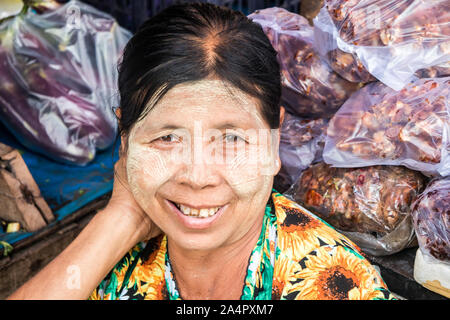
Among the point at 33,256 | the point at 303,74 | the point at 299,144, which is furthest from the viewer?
the point at 33,256

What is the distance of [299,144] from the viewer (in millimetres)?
2135

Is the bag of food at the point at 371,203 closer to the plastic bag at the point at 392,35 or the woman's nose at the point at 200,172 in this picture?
the plastic bag at the point at 392,35

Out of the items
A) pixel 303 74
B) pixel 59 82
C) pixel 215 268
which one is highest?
pixel 303 74

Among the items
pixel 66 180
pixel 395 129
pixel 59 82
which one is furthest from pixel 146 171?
pixel 59 82

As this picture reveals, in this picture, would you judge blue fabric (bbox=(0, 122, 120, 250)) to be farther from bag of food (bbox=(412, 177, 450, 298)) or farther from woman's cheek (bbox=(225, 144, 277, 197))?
bag of food (bbox=(412, 177, 450, 298))

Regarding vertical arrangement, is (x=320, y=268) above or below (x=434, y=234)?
above

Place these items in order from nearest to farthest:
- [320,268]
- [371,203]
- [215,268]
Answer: [320,268] < [215,268] < [371,203]

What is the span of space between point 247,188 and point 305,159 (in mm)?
1023

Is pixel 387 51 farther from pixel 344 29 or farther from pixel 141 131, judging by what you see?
pixel 141 131

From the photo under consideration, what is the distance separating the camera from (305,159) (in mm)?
2100

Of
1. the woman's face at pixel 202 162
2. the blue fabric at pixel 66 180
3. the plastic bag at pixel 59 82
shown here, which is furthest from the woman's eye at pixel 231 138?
the plastic bag at pixel 59 82

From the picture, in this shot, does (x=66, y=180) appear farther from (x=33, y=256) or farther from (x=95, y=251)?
(x=95, y=251)

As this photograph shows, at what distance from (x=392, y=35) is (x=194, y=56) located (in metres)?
0.91

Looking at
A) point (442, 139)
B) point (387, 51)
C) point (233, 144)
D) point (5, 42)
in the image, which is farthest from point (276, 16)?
point (5, 42)
